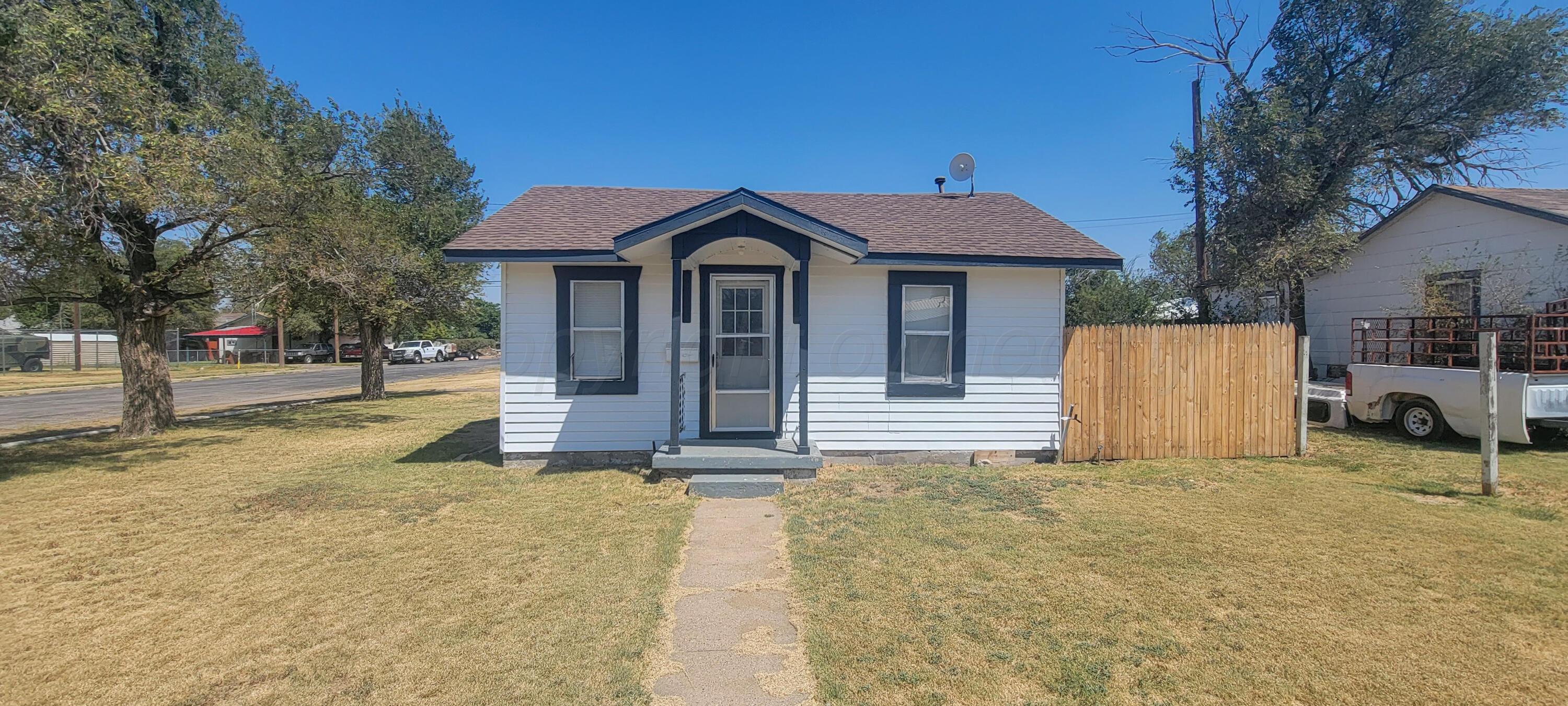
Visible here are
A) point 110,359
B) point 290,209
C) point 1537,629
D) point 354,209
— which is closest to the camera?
point 1537,629

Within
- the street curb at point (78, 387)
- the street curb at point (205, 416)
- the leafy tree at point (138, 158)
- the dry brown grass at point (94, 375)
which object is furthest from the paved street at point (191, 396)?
the leafy tree at point (138, 158)

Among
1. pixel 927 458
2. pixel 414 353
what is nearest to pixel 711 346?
pixel 927 458

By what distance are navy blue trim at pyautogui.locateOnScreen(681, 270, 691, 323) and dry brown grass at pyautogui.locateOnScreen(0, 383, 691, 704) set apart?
206 centimetres

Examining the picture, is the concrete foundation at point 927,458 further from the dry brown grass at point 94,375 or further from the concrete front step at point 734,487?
the dry brown grass at point 94,375

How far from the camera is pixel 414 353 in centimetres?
4475

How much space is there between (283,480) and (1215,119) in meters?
20.1

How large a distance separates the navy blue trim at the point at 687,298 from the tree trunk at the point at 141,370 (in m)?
9.81

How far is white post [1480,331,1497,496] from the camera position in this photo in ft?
21.6

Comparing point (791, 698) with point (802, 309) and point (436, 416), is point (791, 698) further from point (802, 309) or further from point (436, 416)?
point (436, 416)

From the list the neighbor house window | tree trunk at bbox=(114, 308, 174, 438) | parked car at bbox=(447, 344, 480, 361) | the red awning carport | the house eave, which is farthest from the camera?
parked car at bbox=(447, 344, 480, 361)

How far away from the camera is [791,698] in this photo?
3.06m

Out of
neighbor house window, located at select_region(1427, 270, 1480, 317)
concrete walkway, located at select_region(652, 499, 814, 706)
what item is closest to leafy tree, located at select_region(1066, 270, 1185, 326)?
neighbor house window, located at select_region(1427, 270, 1480, 317)

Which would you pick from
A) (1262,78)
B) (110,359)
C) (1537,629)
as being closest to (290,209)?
(1537,629)

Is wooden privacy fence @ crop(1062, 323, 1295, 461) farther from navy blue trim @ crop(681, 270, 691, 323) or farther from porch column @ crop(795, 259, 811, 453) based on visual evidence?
navy blue trim @ crop(681, 270, 691, 323)
